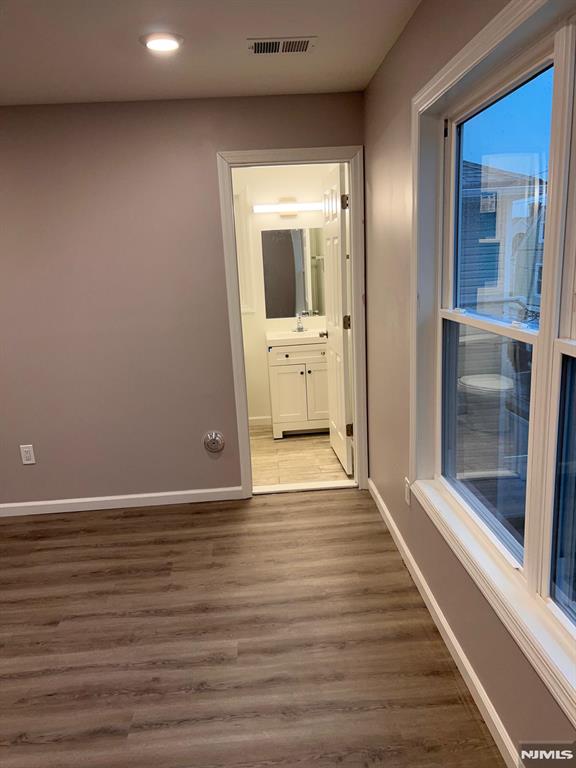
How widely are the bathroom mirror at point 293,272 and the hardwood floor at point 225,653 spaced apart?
2177 mm

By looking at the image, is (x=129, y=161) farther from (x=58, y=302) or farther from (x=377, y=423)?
(x=377, y=423)

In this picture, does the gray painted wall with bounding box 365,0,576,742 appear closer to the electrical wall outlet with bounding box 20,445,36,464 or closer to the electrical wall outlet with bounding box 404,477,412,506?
the electrical wall outlet with bounding box 404,477,412,506

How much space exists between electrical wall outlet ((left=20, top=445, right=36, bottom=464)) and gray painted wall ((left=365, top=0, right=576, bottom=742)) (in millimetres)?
2122

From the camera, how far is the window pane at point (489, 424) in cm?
161

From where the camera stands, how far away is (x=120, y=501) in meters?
3.35

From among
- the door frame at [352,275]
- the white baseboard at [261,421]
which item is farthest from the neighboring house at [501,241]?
the white baseboard at [261,421]

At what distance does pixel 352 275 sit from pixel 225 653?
214cm

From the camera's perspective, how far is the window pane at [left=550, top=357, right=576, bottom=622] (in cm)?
128

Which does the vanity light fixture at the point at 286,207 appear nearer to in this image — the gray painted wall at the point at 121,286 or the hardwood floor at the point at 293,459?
the gray painted wall at the point at 121,286

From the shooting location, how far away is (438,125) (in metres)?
2.00

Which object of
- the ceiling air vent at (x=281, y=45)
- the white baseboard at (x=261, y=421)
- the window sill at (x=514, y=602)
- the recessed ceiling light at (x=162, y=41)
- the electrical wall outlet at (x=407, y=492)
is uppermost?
the ceiling air vent at (x=281, y=45)

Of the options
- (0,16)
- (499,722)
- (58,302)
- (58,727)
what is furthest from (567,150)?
(58,302)

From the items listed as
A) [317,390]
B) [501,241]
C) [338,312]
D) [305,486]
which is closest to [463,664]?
[501,241]

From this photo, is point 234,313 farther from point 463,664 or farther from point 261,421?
point 463,664
